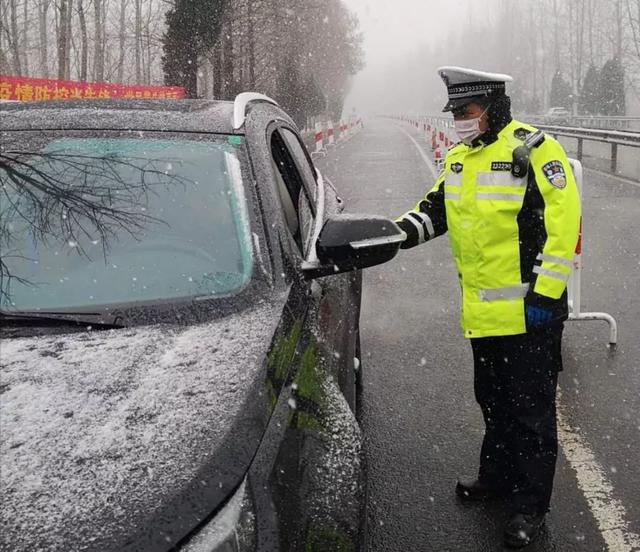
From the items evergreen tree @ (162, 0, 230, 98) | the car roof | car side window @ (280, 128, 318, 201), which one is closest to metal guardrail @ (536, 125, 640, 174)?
evergreen tree @ (162, 0, 230, 98)

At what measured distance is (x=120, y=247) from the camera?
8.15 feet

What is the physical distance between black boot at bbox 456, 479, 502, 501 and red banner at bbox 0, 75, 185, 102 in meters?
12.2

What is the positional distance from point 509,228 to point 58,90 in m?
19.2

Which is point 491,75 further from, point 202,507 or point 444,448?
point 202,507

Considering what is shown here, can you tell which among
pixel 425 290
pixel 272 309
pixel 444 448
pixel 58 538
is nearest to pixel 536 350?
pixel 444 448

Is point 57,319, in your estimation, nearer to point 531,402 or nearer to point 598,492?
point 531,402

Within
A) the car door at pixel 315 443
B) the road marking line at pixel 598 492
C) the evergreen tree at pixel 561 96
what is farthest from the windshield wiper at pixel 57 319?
the evergreen tree at pixel 561 96

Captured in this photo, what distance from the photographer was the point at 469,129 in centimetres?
306

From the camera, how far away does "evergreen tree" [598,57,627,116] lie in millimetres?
58625

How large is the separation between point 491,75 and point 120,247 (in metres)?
1.66

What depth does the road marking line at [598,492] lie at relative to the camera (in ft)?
10.3

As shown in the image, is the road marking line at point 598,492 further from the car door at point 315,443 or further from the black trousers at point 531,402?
the car door at point 315,443

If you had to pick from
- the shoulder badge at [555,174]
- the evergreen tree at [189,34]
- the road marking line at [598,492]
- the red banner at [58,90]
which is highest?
the evergreen tree at [189,34]

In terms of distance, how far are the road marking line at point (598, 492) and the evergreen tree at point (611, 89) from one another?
60088 mm
